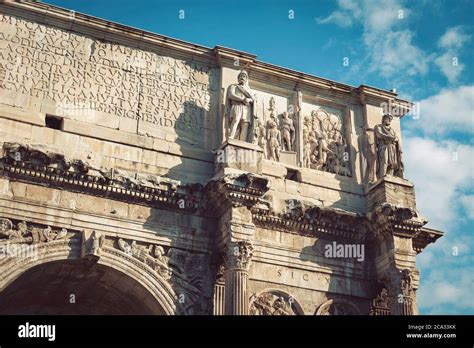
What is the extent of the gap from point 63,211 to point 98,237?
2.63 ft

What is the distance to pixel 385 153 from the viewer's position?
1845 cm

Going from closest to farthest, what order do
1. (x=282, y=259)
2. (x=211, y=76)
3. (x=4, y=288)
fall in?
1. (x=4, y=288)
2. (x=282, y=259)
3. (x=211, y=76)

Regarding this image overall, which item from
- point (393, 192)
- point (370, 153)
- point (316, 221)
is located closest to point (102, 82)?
point (316, 221)

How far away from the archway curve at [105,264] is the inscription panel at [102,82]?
2.70 meters

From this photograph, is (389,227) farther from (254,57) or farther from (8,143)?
(8,143)

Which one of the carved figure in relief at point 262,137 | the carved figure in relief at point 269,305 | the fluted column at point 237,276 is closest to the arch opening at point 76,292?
the fluted column at point 237,276

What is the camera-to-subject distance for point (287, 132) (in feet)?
60.5

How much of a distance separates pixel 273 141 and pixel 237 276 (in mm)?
3753

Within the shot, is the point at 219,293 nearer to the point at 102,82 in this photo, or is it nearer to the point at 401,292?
the point at 401,292

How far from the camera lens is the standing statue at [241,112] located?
56.3ft

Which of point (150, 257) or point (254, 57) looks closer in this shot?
point (150, 257)

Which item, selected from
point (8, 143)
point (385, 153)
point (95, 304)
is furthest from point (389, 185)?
point (8, 143)

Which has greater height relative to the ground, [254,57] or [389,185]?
[254,57]

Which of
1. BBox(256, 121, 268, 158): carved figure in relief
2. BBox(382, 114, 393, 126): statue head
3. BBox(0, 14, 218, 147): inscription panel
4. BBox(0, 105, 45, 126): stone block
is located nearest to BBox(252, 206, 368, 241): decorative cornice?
BBox(256, 121, 268, 158): carved figure in relief
